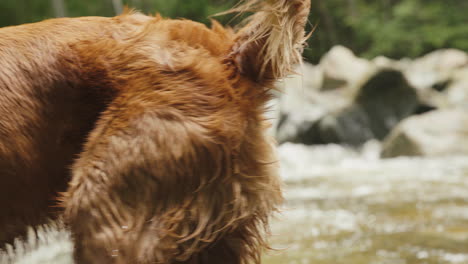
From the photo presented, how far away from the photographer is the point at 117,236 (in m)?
1.84

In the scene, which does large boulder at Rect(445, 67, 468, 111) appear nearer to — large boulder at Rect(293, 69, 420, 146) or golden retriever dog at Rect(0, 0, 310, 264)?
large boulder at Rect(293, 69, 420, 146)

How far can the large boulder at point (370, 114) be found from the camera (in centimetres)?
1227

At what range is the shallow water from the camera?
341cm

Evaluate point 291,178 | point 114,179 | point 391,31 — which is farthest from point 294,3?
point 391,31

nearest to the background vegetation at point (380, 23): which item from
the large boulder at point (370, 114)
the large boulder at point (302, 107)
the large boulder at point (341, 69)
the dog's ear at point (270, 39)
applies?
the large boulder at point (341, 69)

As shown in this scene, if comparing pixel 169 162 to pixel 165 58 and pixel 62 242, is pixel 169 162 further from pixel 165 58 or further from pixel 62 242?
pixel 62 242

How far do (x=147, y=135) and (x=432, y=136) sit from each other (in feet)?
26.9

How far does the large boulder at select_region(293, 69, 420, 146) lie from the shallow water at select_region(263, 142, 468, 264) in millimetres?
4039

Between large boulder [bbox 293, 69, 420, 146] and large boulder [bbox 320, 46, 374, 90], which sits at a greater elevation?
large boulder [bbox 320, 46, 374, 90]

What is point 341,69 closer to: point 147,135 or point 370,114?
point 370,114

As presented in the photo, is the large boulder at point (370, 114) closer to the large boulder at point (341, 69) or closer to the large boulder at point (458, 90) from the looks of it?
the large boulder at point (458, 90)

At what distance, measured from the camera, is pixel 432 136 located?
9.07 meters

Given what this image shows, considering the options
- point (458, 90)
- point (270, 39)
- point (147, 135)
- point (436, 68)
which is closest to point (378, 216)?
point (270, 39)

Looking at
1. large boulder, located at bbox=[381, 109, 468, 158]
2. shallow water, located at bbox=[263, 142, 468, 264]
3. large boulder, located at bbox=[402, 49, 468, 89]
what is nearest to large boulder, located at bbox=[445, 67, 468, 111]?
large boulder, located at bbox=[402, 49, 468, 89]
